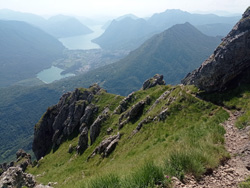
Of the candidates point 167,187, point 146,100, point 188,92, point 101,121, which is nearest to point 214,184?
point 167,187

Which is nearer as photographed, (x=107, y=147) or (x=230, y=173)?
(x=230, y=173)

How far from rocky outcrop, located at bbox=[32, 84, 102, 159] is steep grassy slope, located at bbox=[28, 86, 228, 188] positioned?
4641mm

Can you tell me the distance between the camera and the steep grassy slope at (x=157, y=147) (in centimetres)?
930

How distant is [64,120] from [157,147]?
2680 inches

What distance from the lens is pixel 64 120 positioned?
82062mm

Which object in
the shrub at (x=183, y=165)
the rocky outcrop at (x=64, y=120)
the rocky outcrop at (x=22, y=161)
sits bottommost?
the rocky outcrop at (x=22, y=161)

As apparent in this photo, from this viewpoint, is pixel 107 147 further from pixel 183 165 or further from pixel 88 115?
pixel 88 115

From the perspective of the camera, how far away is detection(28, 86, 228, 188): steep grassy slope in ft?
30.5

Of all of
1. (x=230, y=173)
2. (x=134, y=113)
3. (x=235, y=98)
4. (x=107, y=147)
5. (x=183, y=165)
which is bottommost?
(x=107, y=147)

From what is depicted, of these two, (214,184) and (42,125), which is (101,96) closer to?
(42,125)

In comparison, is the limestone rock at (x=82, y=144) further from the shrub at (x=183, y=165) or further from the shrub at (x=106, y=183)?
the shrub at (x=183, y=165)

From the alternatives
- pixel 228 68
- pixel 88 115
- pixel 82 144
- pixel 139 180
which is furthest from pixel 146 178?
pixel 88 115

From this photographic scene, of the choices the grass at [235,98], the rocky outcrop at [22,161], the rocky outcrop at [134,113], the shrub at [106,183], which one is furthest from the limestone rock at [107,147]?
the rocky outcrop at [22,161]

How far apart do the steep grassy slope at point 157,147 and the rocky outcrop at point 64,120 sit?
4641 millimetres
